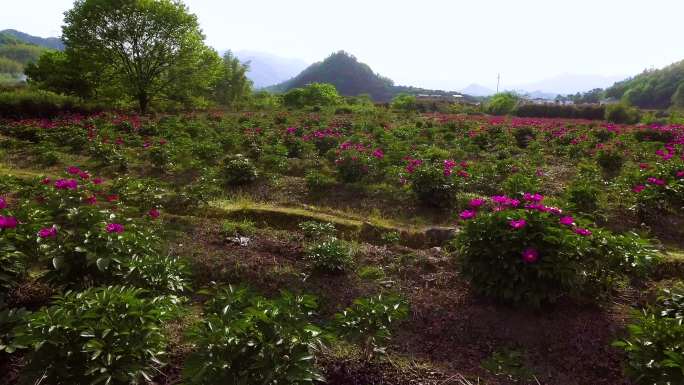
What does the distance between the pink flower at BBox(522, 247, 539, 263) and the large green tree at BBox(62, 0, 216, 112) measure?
23837 mm

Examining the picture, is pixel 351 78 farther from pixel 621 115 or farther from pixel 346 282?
pixel 346 282

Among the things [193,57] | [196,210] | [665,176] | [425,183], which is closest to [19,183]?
[196,210]

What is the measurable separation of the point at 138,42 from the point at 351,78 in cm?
13740

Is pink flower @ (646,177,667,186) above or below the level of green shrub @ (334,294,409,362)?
above

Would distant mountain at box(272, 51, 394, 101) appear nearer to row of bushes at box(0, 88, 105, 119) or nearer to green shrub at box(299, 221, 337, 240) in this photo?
row of bushes at box(0, 88, 105, 119)

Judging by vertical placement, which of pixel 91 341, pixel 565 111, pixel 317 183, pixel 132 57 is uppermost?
pixel 132 57

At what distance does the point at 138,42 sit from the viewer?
22.8 m

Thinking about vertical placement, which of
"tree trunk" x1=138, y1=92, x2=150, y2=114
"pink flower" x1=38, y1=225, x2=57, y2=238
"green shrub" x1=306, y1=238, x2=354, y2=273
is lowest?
"green shrub" x1=306, y1=238, x2=354, y2=273

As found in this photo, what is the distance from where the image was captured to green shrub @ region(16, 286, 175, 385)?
263 centimetres

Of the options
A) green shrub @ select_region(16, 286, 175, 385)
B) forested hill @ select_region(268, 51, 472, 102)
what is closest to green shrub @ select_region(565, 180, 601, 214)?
green shrub @ select_region(16, 286, 175, 385)

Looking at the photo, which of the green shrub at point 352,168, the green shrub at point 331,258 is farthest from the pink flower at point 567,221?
the green shrub at point 352,168

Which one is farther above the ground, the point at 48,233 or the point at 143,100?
the point at 143,100

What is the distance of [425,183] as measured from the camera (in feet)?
25.9

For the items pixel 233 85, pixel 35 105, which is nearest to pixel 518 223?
pixel 35 105
